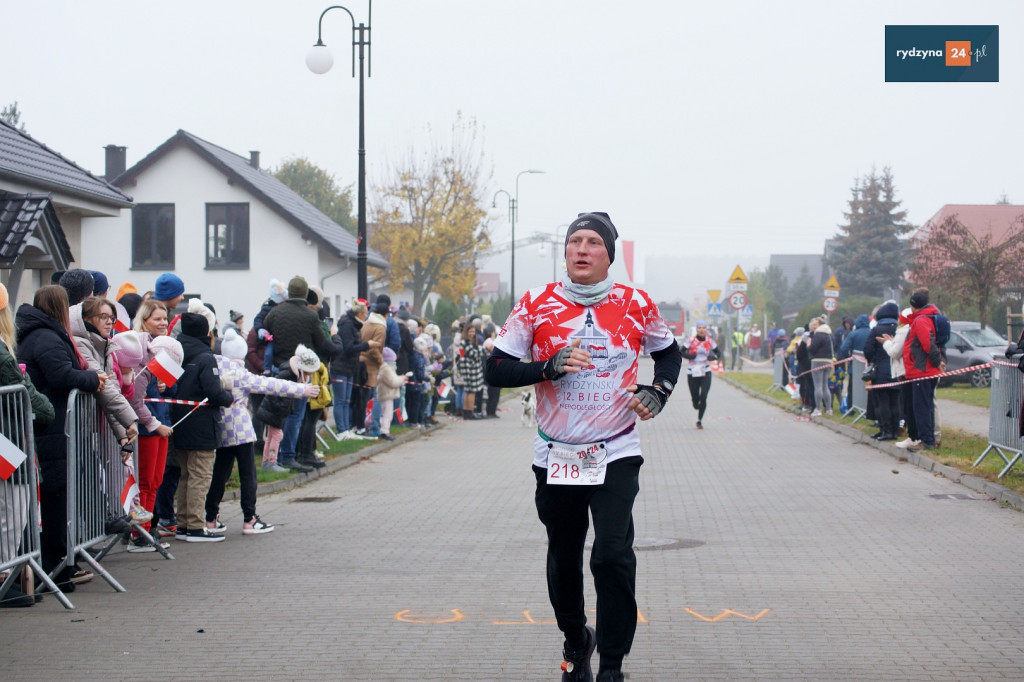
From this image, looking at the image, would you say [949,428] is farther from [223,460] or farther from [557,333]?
[557,333]

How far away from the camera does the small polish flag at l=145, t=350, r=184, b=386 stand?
27.6 ft

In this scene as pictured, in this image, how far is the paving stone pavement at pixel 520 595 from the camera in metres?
5.51

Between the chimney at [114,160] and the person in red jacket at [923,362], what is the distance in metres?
39.0

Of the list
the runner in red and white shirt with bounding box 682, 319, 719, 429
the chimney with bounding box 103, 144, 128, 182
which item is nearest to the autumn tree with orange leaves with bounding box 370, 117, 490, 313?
the chimney with bounding box 103, 144, 128, 182

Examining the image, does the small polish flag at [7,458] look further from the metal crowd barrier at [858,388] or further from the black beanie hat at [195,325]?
the metal crowd barrier at [858,388]

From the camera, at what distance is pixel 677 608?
6664 mm

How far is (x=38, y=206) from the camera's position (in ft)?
48.7

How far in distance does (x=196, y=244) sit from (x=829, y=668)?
124ft

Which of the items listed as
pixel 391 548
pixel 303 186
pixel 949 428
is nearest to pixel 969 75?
pixel 949 428

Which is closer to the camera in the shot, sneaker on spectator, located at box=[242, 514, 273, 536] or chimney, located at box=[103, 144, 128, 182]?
sneaker on spectator, located at box=[242, 514, 273, 536]

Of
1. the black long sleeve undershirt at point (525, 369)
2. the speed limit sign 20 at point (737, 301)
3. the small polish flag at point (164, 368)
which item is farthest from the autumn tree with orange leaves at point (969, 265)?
the black long sleeve undershirt at point (525, 369)

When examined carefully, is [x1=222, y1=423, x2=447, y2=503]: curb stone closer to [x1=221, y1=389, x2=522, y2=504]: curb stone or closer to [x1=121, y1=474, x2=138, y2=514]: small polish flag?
[x1=221, y1=389, x2=522, y2=504]: curb stone

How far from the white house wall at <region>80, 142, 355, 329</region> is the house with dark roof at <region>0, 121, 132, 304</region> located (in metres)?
20.5

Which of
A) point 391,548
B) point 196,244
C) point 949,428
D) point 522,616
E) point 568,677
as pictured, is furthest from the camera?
point 196,244
